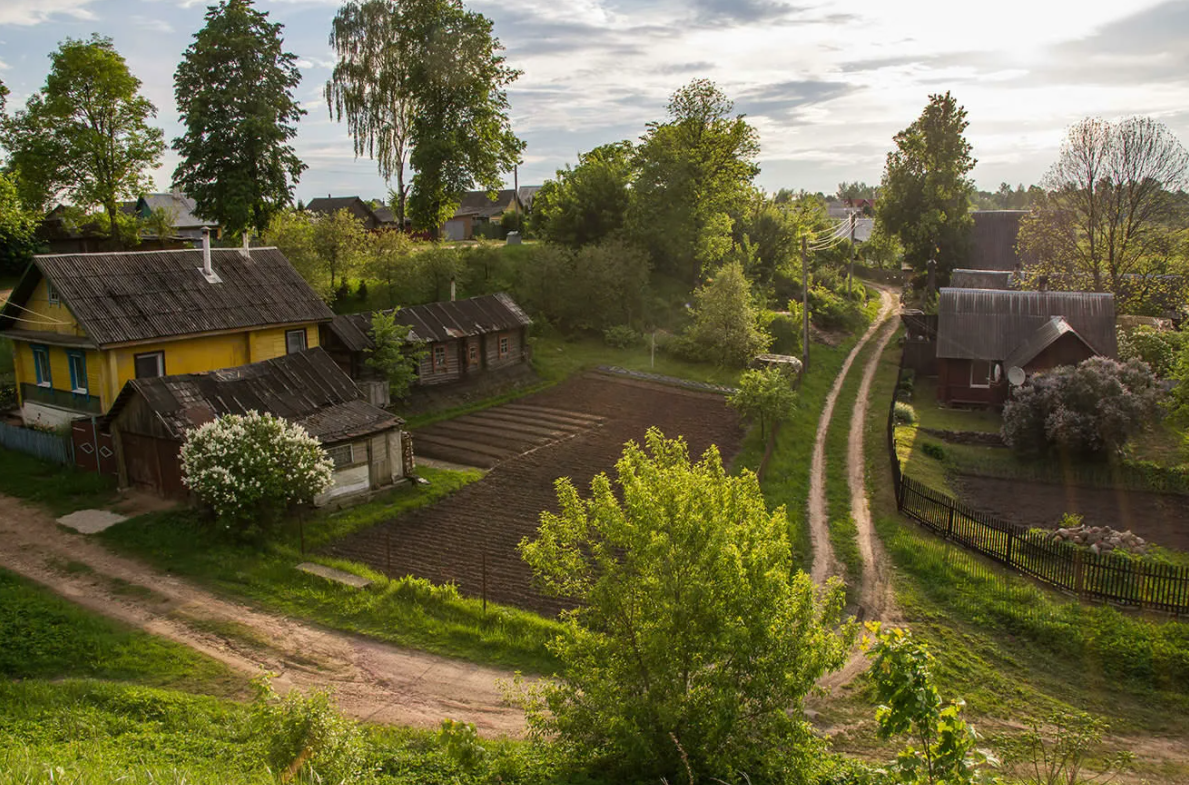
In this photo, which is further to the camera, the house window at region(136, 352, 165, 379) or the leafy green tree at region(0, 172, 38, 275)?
the leafy green tree at region(0, 172, 38, 275)

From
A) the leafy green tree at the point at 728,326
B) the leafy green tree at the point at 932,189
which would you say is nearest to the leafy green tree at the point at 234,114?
the leafy green tree at the point at 728,326

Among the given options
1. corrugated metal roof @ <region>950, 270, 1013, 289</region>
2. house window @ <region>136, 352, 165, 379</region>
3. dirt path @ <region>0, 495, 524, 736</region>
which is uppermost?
corrugated metal roof @ <region>950, 270, 1013, 289</region>

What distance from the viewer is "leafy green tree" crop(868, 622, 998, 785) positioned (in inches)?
340

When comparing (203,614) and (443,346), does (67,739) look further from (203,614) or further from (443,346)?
(443,346)

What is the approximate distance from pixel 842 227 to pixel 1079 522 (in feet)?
205

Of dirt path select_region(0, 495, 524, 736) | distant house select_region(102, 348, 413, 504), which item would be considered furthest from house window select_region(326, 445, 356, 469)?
dirt path select_region(0, 495, 524, 736)

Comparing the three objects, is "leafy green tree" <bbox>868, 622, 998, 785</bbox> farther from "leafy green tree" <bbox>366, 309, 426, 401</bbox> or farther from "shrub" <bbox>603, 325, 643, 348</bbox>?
"shrub" <bbox>603, 325, 643, 348</bbox>

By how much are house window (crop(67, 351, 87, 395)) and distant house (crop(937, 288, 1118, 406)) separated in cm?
3415

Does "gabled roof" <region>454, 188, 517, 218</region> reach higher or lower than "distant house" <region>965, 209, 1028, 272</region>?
higher

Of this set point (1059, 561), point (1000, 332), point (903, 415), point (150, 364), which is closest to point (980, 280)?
point (1000, 332)

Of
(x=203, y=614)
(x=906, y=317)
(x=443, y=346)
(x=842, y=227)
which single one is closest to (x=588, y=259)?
(x=443, y=346)

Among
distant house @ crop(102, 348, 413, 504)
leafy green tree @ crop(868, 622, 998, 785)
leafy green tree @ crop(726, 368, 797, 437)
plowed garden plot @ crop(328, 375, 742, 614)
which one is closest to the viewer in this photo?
leafy green tree @ crop(868, 622, 998, 785)

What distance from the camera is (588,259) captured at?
45.5 m

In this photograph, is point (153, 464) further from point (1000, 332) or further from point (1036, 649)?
point (1000, 332)
